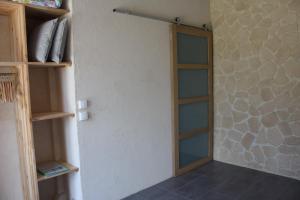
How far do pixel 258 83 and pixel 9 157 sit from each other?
3.05 metres

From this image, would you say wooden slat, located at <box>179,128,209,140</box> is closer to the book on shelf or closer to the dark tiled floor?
the dark tiled floor

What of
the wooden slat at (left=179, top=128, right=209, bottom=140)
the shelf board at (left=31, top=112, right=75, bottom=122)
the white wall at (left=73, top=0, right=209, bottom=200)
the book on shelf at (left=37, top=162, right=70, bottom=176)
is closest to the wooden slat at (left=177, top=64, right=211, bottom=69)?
the white wall at (left=73, top=0, right=209, bottom=200)

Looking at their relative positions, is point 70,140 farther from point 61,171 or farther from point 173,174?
point 173,174

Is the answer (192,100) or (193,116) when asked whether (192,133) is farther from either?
(192,100)

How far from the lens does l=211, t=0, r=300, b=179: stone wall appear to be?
10.3 feet

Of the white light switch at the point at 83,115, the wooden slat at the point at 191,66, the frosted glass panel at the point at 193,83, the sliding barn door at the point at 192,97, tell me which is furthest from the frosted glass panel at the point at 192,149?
the white light switch at the point at 83,115

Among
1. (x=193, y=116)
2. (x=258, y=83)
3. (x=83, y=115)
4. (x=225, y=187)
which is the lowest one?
(x=225, y=187)

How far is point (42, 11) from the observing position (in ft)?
7.22

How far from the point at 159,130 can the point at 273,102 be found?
1.55 meters

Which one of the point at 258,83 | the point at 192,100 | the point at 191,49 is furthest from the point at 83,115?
the point at 258,83

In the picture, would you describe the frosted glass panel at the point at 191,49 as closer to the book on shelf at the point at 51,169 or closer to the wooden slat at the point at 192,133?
the wooden slat at the point at 192,133

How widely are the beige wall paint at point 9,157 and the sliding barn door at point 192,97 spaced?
1869mm

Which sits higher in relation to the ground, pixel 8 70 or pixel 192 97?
pixel 8 70

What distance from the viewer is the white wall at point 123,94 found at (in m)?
2.41
